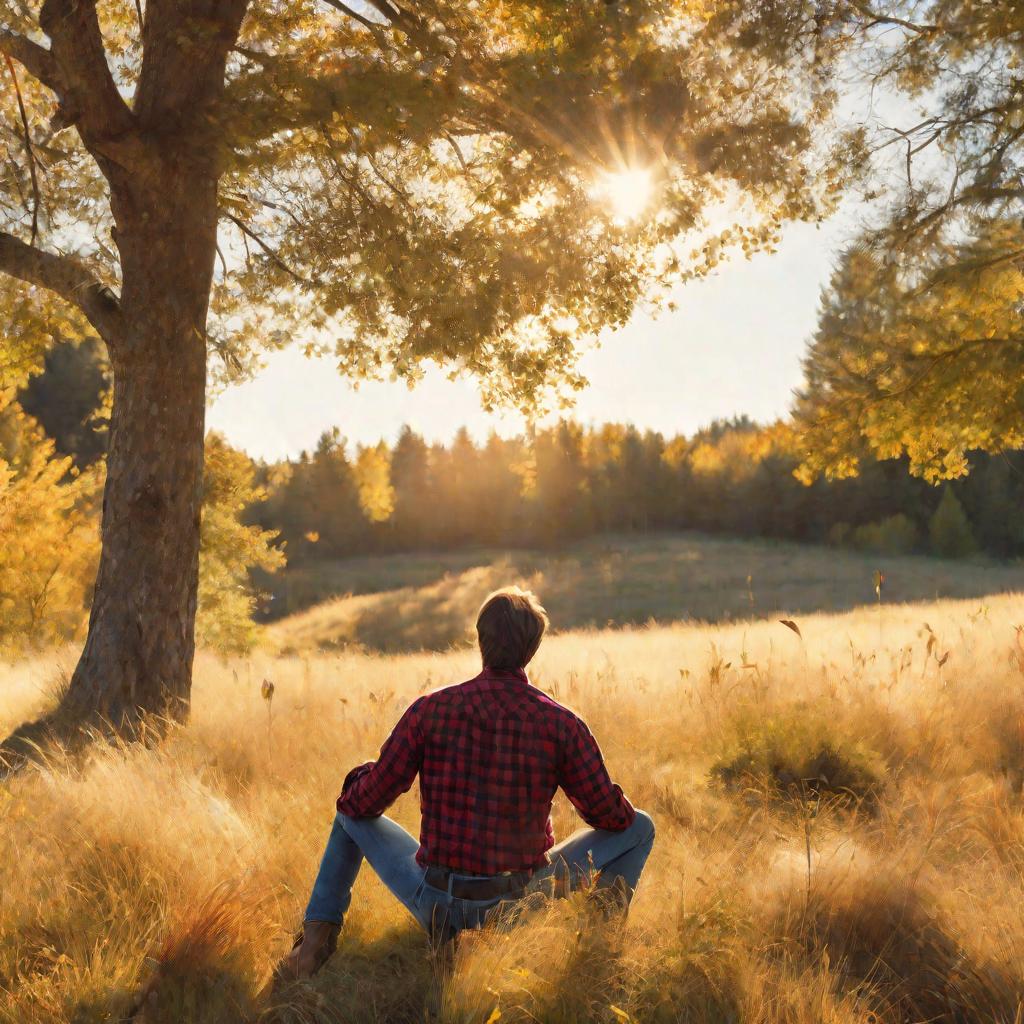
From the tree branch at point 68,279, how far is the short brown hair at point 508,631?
5.14 metres

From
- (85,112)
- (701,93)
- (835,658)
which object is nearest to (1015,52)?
(701,93)

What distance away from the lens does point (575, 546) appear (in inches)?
2340

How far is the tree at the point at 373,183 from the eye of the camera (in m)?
6.04

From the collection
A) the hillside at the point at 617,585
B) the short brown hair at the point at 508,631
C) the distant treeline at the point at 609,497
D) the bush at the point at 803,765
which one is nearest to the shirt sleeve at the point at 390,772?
the short brown hair at the point at 508,631

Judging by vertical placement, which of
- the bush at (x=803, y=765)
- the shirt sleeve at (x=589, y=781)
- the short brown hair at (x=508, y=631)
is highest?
the short brown hair at (x=508, y=631)

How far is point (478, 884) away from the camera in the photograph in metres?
2.99

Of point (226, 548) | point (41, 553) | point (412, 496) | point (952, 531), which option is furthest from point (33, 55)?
point (412, 496)

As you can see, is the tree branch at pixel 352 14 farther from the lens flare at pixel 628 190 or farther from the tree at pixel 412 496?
the tree at pixel 412 496

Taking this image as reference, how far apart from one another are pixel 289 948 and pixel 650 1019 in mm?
1354

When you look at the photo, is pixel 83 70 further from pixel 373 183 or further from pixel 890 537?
pixel 890 537

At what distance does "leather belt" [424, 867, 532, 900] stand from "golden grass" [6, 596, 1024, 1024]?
0.19 metres

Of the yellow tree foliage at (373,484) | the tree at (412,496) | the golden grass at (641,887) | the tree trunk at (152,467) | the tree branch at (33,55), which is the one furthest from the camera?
the tree at (412,496)

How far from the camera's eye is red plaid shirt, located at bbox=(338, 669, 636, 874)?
9.66 feet

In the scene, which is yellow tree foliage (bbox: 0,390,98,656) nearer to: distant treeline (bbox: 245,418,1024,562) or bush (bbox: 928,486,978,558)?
distant treeline (bbox: 245,418,1024,562)
